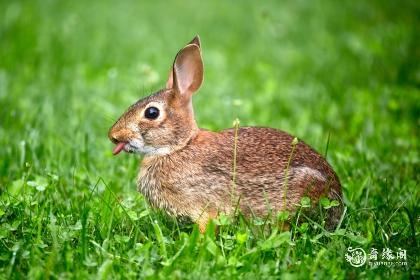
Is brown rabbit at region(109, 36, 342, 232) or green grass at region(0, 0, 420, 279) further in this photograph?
brown rabbit at region(109, 36, 342, 232)

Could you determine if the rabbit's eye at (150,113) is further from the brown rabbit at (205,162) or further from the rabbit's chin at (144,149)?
the rabbit's chin at (144,149)

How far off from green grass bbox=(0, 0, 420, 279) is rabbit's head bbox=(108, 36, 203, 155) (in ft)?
1.12

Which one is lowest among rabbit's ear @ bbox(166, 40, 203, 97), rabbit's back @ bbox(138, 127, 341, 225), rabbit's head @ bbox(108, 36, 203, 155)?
rabbit's back @ bbox(138, 127, 341, 225)

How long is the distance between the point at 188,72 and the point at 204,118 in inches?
81.9

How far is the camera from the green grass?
340cm

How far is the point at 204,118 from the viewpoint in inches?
247

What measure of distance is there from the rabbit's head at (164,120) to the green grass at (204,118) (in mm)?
343

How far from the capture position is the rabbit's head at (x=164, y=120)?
4035mm

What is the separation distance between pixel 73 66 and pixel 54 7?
3223 mm

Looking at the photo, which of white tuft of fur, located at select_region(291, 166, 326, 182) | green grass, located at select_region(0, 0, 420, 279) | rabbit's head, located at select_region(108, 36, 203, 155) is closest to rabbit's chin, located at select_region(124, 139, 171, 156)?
rabbit's head, located at select_region(108, 36, 203, 155)

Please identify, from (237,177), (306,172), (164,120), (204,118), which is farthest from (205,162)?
(204,118)

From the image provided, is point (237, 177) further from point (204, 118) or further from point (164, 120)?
point (204, 118)

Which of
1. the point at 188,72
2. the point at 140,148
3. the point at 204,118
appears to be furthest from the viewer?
the point at 204,118

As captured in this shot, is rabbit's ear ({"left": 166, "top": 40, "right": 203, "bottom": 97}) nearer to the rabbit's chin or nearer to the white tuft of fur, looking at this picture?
the rabbit's chin
